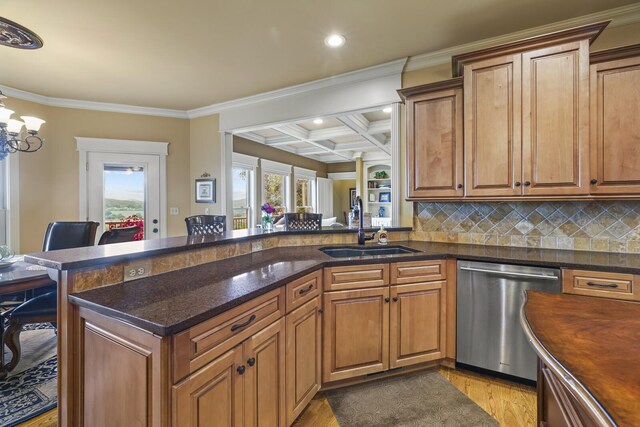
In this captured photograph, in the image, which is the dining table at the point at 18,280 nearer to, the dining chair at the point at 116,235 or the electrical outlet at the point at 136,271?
the dining chair at the point at 116,235

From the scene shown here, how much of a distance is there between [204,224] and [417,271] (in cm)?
204

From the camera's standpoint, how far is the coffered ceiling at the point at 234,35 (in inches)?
88.0

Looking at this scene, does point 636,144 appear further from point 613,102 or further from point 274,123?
point 274,123

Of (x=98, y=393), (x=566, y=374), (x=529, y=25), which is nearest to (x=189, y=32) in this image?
(x=98, y=393)

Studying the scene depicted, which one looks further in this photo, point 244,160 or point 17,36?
point 244,160

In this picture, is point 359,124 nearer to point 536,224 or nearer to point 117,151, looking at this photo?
point 536,224

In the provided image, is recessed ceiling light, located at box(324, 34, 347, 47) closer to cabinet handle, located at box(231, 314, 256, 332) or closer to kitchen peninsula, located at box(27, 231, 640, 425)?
kitchen peninsula, located at box(27, 231, 640, 425)

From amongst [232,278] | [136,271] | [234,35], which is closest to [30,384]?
[136,271]

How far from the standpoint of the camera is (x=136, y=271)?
4.90 ft

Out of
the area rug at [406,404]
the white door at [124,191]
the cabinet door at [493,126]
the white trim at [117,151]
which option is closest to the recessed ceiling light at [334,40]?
the cabinet door at [493,126]

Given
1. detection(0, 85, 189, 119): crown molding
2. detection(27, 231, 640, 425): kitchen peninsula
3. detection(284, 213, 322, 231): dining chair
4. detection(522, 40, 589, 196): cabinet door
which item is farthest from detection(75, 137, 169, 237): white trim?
detection(522, 40, 589, 196): cabinet door

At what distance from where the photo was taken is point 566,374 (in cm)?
67

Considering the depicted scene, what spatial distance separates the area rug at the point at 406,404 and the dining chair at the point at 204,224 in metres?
1.79

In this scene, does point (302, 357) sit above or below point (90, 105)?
below
